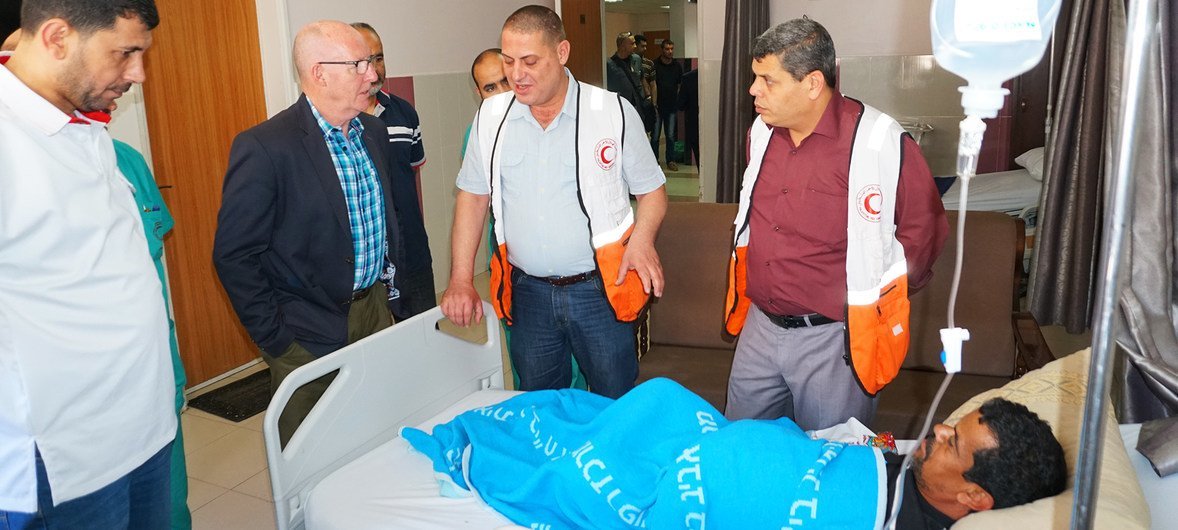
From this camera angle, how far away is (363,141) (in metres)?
2.40

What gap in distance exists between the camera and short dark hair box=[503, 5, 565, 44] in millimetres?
2377

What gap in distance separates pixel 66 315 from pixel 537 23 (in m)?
1.44

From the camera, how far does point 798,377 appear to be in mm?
2232

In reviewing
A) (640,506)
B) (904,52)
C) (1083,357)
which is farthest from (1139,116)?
(904,52)

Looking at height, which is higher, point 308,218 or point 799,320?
point 308,218

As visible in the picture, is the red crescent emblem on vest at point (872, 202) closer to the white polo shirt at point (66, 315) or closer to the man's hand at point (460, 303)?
the man's hand at point (460, 303)

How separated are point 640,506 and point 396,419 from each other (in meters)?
0.84

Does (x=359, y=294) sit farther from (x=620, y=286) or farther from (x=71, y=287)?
(x=71, y=287)

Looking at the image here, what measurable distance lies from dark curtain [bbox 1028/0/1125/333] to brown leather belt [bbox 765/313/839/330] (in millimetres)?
1044

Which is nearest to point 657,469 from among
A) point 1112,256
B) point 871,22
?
point 1112,256

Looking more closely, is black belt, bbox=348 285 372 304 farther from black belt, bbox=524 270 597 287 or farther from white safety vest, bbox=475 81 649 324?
black belt, bbox=524 270 597 287

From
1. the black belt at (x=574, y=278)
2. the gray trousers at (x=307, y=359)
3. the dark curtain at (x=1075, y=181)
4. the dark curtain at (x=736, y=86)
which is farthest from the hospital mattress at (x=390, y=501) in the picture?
the dark curtain at (x=736, y=86)

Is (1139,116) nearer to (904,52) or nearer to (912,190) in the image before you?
(912,190)

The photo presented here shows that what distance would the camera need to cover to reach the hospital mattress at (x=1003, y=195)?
181 inches
